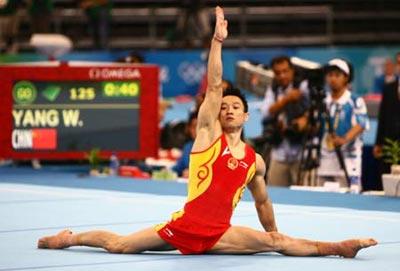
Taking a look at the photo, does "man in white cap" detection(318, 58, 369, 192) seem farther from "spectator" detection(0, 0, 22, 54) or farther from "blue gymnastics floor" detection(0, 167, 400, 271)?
"spectator" detection(0, 0, 22, 54)

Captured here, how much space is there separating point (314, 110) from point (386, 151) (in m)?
0.85

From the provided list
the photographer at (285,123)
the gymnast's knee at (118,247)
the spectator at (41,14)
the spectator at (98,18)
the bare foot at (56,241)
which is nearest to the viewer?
the gymnast's knee at (118,247)

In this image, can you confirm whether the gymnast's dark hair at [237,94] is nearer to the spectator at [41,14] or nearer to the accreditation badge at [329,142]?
the accreditation badge at [329,142]

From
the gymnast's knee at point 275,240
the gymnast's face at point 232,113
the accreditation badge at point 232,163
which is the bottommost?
the gymnast's knee at point 275,240

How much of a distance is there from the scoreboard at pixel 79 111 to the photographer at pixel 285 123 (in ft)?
5.71

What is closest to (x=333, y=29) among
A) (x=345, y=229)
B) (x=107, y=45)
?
(x=107, y=45)

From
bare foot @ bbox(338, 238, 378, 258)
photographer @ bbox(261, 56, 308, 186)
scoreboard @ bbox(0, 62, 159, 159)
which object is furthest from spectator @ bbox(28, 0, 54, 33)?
bare foot @ bbox(338, 238, 378, 258)

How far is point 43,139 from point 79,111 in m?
0.51

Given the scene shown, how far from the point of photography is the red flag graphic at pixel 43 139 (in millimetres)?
15195

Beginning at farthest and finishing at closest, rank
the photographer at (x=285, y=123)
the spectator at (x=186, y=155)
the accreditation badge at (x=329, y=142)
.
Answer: the spectator at (x=186, y=155)
the photographer at (x=285, y=123)
the accreditation badge at (x=329, y=142)

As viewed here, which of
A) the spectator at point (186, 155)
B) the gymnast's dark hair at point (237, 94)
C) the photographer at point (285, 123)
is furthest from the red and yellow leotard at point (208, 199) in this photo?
the spectator at point (186, 155)

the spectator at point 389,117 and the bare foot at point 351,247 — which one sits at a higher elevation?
the spectator at point 389,117

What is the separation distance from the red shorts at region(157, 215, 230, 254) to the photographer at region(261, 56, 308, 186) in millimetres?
5171

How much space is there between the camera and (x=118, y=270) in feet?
26.5
